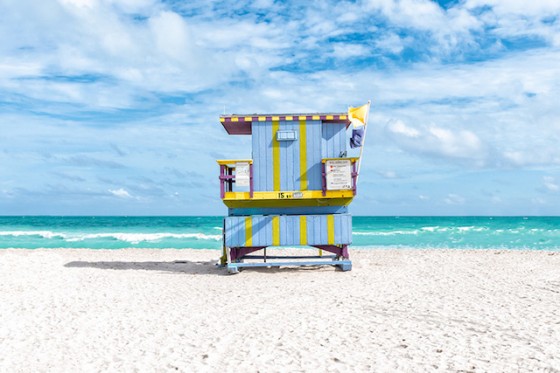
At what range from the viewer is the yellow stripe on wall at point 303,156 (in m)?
13.2

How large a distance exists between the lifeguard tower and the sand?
101 centimetres

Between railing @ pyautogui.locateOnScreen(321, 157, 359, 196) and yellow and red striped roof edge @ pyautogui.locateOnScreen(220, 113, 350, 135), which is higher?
yellow and red striped roof edge @ pyautogui.locateOnScreen(220, 113, 350, 135)

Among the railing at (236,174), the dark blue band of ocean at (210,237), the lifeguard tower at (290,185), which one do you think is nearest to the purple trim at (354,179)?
the lifeguard tower at (290,185)

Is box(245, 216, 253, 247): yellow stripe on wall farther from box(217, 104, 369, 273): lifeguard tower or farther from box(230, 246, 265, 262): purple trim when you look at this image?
box(230, 246, 265, 262): purple trim

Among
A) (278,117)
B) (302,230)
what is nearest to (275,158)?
(278,117)

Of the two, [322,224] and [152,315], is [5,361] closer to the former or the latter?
[152,315]

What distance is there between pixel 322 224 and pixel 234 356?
7.35 metres

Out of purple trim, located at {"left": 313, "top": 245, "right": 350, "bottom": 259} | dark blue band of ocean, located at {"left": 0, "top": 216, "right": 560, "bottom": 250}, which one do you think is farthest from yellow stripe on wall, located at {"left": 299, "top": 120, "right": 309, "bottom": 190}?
dark blue band of ocean, located at {"left": 0, "top": 216, "right": 560, "bottom": 250}

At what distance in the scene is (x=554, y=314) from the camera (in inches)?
312

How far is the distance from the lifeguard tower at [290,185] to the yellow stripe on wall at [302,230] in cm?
2

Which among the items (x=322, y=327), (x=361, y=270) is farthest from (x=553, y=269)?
(x=322, y=327)

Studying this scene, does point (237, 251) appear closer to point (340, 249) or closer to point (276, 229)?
point (276, 229)

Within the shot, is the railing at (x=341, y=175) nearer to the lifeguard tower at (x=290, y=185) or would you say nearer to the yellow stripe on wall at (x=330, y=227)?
the lifeguard tower at (x=290, y=185)

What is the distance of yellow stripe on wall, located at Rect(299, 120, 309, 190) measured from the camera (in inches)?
522
